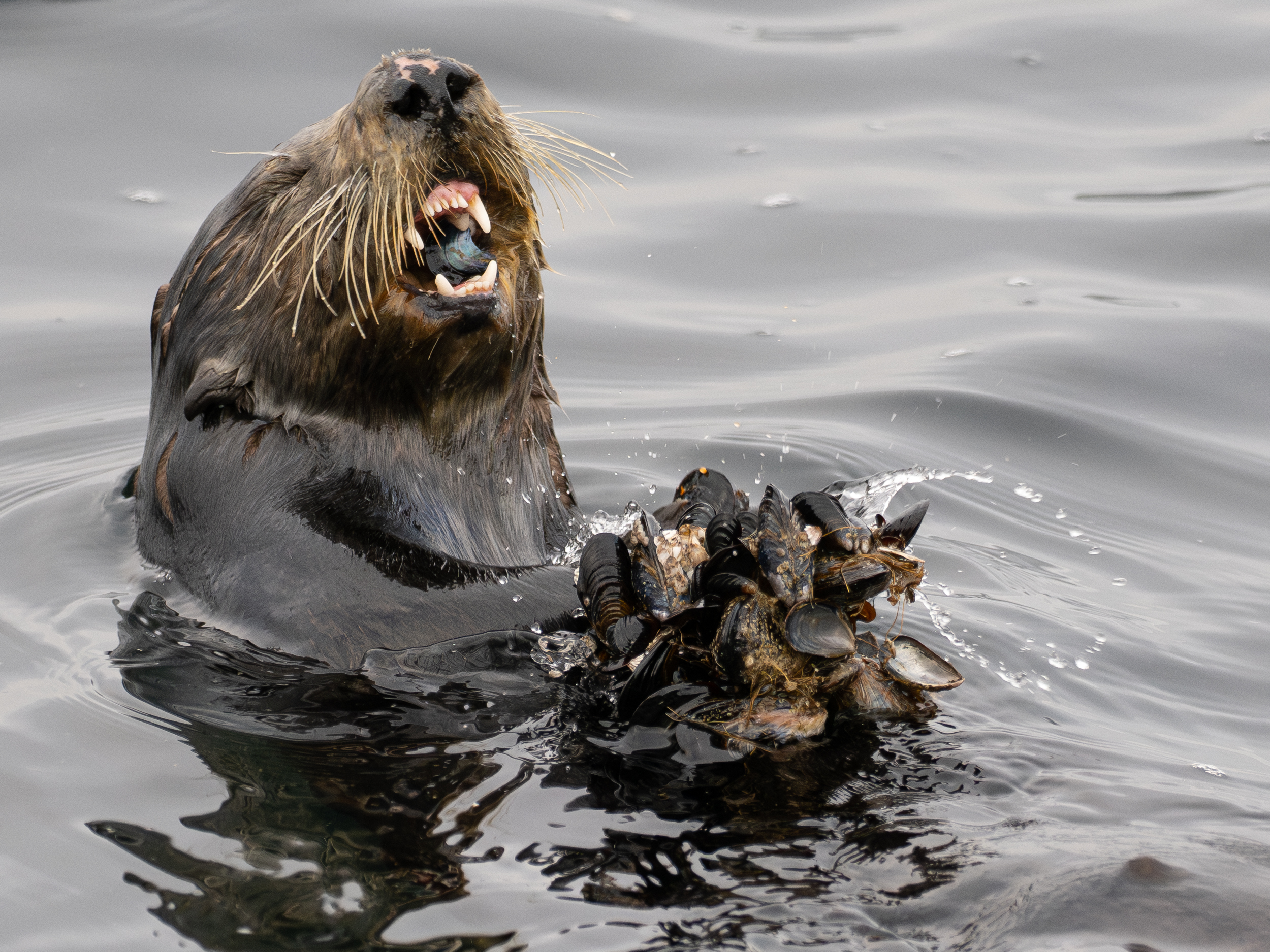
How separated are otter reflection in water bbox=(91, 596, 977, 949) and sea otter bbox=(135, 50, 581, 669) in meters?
0.15

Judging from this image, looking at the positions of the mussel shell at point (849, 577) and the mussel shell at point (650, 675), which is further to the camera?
the mussel shell at point (650, 675)

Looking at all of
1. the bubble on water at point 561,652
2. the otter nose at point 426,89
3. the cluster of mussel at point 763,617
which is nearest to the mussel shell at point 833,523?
the cluster of mussel at point 763,617

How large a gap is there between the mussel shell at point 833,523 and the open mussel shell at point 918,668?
1.03ft

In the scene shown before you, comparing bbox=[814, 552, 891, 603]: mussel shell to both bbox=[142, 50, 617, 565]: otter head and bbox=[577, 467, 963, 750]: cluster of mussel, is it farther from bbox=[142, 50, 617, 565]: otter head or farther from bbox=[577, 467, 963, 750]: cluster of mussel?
bbox=[142, 50, 617, 565]: otter head

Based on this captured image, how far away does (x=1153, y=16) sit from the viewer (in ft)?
33.1

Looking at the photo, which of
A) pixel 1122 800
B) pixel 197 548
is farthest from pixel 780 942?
pixel 197 548

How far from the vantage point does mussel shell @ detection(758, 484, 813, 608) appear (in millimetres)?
2758

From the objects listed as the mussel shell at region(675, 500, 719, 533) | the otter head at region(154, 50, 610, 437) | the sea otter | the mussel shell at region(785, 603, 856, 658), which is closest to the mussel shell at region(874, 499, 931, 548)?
the mussel shell at region(785, 603, 856, 658)

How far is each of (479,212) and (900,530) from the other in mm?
1202

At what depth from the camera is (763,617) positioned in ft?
9.12

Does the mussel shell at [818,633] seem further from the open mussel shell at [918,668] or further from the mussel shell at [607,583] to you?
the mussel shell at [607,583]

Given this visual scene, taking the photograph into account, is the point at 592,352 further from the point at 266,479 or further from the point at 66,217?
the point at 266,479

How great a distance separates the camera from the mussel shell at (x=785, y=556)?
276 cm

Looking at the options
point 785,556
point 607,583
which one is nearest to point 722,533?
point 785,556
